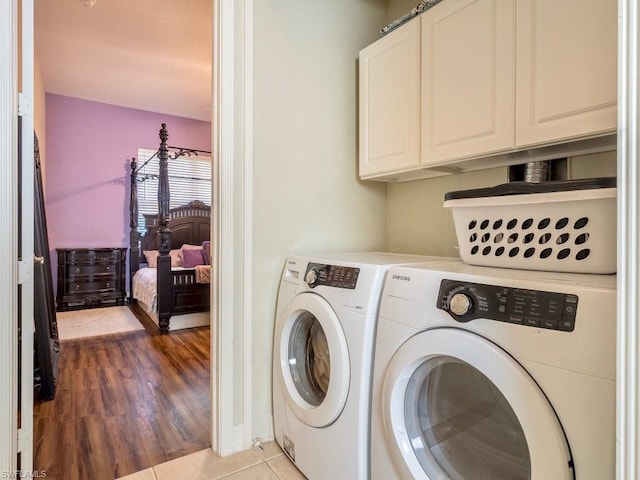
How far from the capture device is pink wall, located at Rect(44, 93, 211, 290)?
188 inches

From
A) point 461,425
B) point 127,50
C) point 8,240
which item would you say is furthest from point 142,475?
point 127,50

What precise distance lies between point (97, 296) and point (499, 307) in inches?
208

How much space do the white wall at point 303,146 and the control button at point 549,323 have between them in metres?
1.27

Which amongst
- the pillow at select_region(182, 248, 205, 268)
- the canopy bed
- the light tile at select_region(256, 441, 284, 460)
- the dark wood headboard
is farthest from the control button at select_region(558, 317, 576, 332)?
the dark wood headboard

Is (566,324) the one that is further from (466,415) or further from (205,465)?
(205,465)

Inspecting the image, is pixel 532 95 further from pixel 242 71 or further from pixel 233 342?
pixel 233 342

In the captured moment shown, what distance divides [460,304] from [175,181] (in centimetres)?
547

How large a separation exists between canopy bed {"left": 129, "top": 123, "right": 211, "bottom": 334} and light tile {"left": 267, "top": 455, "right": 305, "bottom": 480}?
2.46 meters

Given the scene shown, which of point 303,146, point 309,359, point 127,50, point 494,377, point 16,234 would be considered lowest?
point 309,359

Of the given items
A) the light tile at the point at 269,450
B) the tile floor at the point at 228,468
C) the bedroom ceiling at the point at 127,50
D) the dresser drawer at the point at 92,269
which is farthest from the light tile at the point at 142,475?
the dresser drawer at the point at 92,269

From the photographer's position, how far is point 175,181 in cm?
560

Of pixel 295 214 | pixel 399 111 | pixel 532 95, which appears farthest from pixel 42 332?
pixel 532 95

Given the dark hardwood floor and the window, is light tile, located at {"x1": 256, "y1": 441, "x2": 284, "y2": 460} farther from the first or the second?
the window

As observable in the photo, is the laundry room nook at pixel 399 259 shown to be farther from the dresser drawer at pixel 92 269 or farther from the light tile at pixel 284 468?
the dresser drawer at pixel 92 269
